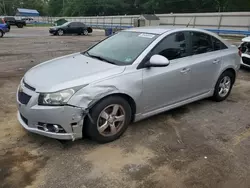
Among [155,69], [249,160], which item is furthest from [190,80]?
[249,160]

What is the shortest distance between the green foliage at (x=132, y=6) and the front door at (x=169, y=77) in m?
39.8

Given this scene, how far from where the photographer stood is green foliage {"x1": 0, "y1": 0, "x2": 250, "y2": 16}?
4694cm

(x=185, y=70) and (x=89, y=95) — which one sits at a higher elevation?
(x=185, y=70)

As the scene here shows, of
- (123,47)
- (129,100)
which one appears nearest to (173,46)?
(123,47)

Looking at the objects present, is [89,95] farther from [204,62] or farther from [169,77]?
[204,62]

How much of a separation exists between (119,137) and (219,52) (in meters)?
2.62

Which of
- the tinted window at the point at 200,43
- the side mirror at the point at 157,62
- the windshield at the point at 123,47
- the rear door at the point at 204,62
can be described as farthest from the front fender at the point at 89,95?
the tinted window at the point at 200,43

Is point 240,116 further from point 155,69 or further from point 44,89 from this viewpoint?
point 44,89

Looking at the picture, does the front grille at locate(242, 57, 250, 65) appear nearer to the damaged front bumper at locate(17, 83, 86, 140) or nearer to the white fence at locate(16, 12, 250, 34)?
the damaged front bumper at locate(17, 83, 86, 140)

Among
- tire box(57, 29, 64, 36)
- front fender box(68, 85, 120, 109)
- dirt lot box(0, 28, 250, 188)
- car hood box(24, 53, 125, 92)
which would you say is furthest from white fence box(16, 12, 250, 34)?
front fender box(68, 85, 120, 109)

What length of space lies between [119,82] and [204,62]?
1847 millimetres

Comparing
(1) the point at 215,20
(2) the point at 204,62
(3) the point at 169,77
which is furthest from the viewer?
(1) the point at 215,20

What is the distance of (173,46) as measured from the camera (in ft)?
12.7

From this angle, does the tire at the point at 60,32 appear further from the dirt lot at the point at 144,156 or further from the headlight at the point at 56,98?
the headlight at the point at 56,98
